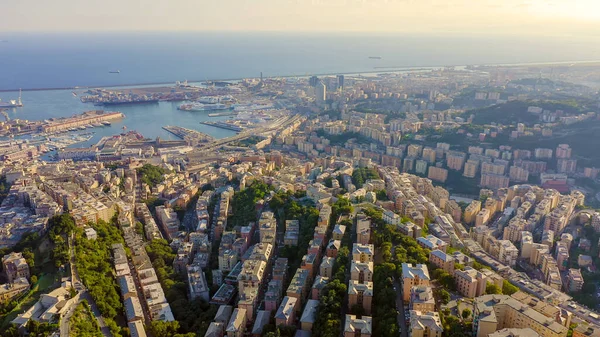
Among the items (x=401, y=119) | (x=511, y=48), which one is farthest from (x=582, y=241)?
(x=511, y=48)

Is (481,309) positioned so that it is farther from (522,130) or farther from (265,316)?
(522,130)

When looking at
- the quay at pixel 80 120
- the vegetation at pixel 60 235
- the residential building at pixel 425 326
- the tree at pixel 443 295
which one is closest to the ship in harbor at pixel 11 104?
the quay at pixel 80 120

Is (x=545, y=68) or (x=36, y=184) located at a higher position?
(x=545, y=68)

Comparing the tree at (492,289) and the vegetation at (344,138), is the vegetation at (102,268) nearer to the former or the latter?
the tree at (492,289)

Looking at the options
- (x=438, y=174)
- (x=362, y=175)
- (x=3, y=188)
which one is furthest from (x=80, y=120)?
(x=438, y=174)

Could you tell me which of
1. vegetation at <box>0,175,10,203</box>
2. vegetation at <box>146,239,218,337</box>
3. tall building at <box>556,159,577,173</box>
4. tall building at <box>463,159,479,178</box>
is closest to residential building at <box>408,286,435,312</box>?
vegetation at <box>146,239,218,337</box>

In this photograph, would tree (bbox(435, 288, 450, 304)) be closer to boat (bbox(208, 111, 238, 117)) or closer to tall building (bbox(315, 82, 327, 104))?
boat (bbox(208, 111, 238, 117))
